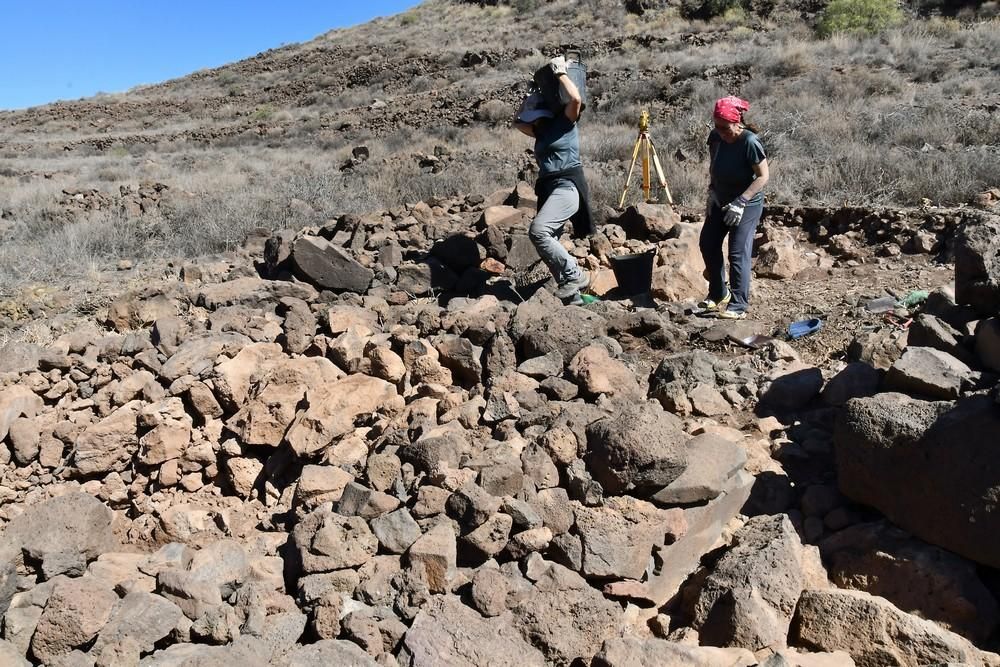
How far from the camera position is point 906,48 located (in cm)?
1576

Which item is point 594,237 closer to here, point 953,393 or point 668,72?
point 953,393

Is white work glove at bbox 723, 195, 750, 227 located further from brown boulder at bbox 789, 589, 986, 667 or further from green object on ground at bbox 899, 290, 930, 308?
brown boulder at bbox 789, 589, 986, 667

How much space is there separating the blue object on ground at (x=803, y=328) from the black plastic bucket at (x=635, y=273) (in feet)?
4.76

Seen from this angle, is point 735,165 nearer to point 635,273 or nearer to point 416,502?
point 635,273

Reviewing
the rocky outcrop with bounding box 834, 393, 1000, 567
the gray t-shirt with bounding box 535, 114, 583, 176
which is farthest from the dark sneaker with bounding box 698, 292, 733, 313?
the rocky outcrop with bounding box 834, 393, 1000, 567

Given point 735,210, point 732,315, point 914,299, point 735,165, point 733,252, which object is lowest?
point 914,299

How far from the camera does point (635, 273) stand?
5.79 m

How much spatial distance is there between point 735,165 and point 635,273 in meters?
1.31

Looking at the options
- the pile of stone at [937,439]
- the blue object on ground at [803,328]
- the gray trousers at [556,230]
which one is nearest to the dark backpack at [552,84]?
the gray trousers at [556,230]

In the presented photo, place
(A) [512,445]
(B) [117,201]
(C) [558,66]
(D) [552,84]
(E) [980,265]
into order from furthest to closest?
(B) [117,201] < (D) [552,84] < (C) [558,66] < (E) [980,265] < (A) [512,445]

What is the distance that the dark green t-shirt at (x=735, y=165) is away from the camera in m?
4.61

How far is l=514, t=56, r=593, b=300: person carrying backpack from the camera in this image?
5000 millimetres

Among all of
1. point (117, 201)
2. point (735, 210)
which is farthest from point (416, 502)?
point (117, 201)

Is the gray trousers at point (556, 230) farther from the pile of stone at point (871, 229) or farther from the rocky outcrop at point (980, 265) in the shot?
the pile of stone at point (871, 229)
